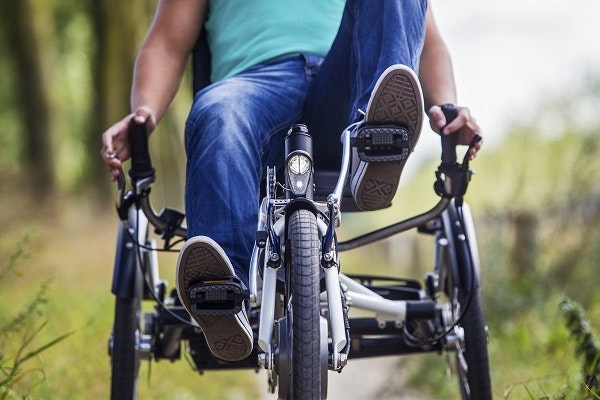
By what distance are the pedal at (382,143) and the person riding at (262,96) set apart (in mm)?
26

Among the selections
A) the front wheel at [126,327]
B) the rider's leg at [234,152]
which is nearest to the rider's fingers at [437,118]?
the rider's leg at [234,152]

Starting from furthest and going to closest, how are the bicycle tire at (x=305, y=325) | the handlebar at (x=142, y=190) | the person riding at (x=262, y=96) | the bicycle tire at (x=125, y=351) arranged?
the bicycle tire at (x=125, y=351) → the handlebar at (x=142, y=190) → the person riding at (x=262, y=96) → the bicycle tire at (x=305, y=325)

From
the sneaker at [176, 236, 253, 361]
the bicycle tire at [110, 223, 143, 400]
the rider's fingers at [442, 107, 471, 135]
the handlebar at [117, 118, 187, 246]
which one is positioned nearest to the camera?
the sneaker at [176, 236, 253, 361]

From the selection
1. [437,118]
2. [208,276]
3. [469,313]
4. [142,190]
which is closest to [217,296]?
[208,276]

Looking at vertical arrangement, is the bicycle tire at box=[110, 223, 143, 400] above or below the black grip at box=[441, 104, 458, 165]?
below

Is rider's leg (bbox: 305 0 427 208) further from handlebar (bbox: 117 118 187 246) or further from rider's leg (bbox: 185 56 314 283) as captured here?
handlebar (bbox: 117 118 187 246)

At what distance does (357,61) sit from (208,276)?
685 mm

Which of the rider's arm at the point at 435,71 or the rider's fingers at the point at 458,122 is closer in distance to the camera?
the rider's fingers at the point at 458,122

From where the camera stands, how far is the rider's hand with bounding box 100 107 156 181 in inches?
98.3

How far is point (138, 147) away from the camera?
2.55m

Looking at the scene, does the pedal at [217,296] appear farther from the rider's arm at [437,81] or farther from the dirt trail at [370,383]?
the dirt trail at [370,383]

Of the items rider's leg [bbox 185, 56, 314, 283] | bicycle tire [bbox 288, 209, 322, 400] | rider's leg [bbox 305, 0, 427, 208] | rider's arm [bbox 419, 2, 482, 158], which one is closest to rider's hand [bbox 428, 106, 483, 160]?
rider's arm [bbox 419, 2, 482, 158]

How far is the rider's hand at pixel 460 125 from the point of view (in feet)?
8.03

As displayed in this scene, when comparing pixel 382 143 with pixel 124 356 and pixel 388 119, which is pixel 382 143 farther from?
pixel 124 356
